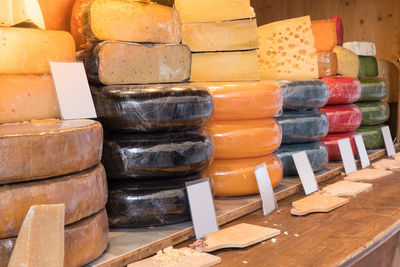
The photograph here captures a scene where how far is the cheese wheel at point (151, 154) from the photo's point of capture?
1.39 meters

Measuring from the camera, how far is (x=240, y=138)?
1.78 metres

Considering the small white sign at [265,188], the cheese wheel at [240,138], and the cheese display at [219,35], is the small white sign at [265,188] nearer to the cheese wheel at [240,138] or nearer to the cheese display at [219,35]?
the cheese wheel at [240,138]

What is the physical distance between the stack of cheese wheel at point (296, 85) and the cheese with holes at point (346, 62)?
1.54 feet

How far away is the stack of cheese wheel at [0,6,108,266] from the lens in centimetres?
95

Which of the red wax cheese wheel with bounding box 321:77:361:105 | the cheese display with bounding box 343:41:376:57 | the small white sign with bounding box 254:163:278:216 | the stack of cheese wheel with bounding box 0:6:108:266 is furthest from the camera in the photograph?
the cheese display with bounding box 343:41:376:57

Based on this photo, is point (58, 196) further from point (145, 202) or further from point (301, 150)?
point (301, 150)

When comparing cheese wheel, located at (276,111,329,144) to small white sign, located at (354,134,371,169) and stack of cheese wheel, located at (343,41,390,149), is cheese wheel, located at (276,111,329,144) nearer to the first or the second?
small white sign, located at (354,134,371,169)

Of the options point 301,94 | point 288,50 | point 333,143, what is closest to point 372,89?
point 333,143

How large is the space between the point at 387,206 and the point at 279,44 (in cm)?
97

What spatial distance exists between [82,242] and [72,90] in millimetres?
453

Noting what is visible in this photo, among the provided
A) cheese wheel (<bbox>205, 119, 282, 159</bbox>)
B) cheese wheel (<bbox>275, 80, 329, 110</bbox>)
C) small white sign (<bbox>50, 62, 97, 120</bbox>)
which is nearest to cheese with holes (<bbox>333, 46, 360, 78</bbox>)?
cheese wheel (<bbox>275, 80, 329, 110</bbox>)

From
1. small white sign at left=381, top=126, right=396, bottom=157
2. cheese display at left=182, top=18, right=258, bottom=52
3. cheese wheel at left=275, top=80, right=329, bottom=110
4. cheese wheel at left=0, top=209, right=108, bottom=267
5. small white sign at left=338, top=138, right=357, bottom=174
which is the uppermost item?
cheese display at left=182, top=18, right=258, bottom=52

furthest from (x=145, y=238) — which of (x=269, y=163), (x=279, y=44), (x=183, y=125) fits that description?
(x=279, y=44)

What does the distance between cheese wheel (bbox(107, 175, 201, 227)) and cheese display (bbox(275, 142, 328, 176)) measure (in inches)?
33.6
